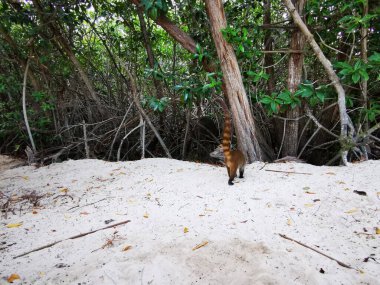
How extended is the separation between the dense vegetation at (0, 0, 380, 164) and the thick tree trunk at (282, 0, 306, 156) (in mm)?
14

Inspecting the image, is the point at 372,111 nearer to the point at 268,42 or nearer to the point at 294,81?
the point at 294,81

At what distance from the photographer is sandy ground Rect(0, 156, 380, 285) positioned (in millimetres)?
1701

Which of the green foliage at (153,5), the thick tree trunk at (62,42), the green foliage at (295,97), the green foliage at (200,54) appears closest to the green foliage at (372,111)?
the green foliage at (295,97)

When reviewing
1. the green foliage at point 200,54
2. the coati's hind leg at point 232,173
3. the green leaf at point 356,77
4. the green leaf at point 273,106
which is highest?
the green foliage at point 200,54

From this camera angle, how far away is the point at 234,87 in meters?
3.88

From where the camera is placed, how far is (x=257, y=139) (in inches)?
163

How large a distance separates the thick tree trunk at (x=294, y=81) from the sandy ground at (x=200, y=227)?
874 mm

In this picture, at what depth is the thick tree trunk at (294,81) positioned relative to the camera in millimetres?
3961

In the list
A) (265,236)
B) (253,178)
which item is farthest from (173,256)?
(253,178)

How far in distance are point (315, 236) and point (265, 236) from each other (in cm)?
36

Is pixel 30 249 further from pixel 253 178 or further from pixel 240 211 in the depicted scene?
pixel 253 178

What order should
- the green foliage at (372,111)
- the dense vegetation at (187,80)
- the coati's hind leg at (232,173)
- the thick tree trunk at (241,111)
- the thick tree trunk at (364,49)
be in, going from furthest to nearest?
the thick tree trunk at (241,111) < the dense vegetation at (187,80) < the green foliage at (372,111) < the thick tree trunk at (364,49) < the coati's hind leg at (232,173)

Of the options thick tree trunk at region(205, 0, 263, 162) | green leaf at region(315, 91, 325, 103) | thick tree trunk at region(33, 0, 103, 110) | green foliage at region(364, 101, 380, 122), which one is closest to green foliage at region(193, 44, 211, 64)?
thick tree trunk at region(205, 0, 263, 162)

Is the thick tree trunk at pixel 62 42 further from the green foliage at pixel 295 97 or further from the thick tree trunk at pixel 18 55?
the green foliage at pixel 295 97
